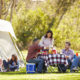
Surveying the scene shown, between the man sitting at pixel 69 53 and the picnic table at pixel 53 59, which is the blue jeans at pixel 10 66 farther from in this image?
the man sitting at pixel 69 53

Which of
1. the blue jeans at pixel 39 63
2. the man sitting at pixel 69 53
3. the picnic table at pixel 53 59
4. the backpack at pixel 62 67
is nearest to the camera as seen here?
the blue jeans at pixel 39 63

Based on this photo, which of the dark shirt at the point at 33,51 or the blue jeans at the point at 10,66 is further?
the blue jeans at the point at 10,66

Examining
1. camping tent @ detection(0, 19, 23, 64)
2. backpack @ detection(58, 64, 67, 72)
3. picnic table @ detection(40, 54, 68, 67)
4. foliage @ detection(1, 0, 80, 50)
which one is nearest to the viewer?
picnic table @ detection(40, 54, 68, 67)

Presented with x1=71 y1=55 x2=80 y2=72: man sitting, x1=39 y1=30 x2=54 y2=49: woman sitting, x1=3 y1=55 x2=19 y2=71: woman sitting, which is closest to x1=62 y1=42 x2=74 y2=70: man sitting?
x1=71 y1=55 x2=80 y2=72: man sitting

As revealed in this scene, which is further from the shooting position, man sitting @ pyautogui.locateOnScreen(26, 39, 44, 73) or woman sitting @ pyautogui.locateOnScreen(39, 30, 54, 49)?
woman sitting @ pyautogui.locateOnScreen(39, 30, 54, 49)

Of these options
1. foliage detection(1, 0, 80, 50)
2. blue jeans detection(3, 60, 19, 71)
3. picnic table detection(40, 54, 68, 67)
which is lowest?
blue jeans detection(3, 60, 19, 71)

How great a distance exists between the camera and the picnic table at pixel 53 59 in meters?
10.4

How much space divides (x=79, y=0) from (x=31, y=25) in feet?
18.6

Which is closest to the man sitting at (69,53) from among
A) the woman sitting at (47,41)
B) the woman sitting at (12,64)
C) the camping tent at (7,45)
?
the woman sitting at (47,41)

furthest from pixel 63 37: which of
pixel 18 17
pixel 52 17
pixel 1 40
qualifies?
pixel 1 40

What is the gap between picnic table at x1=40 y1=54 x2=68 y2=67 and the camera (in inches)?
411

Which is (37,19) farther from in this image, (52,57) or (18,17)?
(52,57)

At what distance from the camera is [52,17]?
37188 millimetres

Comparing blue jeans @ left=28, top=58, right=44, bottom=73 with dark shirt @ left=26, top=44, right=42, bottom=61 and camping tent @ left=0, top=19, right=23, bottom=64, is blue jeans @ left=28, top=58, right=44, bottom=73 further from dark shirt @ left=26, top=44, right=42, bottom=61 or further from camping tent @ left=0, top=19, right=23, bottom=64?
camping tent @ left=0, top=19, right=23, bottom=64
